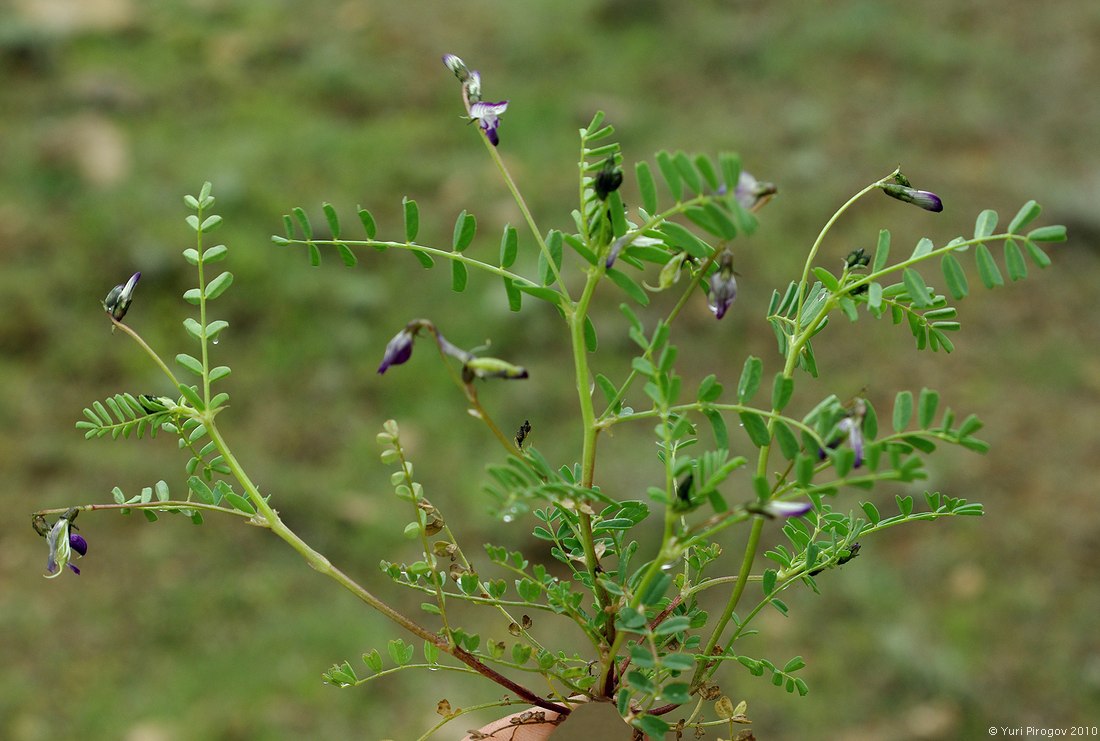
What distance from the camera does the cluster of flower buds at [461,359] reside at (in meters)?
0.70

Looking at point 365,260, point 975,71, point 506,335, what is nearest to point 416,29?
point 365,260

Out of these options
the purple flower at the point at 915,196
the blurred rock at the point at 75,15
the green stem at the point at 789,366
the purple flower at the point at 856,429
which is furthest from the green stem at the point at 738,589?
the blurred rock at the point at 75,15

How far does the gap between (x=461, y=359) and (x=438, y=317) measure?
9.38 ft

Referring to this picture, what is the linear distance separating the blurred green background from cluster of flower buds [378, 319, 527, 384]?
194 centimetres

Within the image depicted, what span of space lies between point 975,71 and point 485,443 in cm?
281

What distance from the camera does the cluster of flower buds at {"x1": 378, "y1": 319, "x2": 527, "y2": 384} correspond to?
703 millimetres

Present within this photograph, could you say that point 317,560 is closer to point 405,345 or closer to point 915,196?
point 405,345

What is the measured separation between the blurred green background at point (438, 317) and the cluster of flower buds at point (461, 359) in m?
1.94

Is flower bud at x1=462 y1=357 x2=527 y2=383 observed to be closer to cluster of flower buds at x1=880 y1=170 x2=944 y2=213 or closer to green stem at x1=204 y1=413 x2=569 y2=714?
green stem at x1=204 y1=413 x2=569 y2=714

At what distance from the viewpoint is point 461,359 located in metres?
0.71

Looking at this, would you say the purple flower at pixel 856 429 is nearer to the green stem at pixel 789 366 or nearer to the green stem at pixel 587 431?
the green stem at pixel 789 366

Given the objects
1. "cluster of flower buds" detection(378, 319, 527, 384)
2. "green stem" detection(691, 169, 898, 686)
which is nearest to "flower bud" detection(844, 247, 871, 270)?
"green stem" detection(691, 169, 898, 686)

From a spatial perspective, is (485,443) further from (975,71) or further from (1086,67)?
(1086,67)

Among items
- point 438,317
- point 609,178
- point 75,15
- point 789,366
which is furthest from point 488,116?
point 75,15
